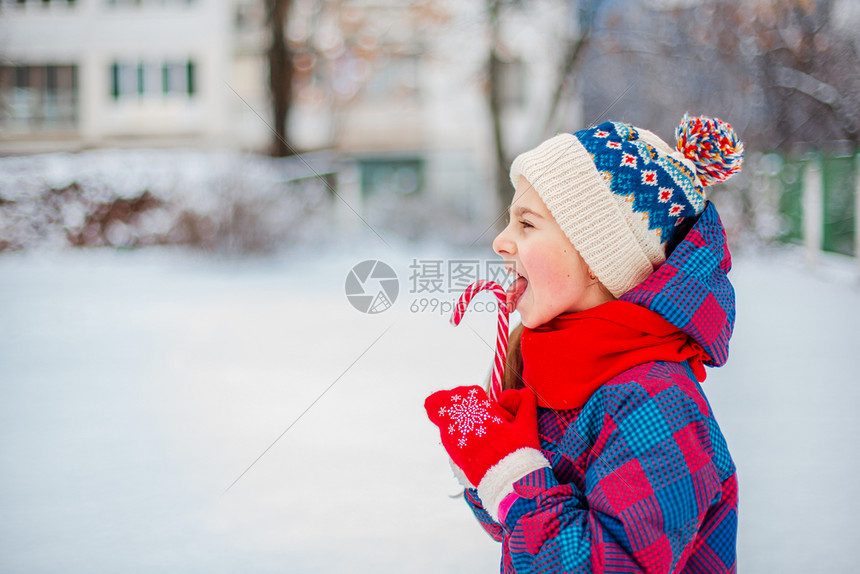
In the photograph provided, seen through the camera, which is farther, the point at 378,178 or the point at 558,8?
the point at 378,178

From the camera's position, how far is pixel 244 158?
26.8 feet

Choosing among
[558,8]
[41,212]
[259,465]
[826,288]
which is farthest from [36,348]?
[558,8]

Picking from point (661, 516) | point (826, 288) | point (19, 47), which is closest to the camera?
point (661, 516)

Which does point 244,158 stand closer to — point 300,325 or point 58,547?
point 300,325

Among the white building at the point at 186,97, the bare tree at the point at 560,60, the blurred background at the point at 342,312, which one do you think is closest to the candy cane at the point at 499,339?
the blurred background at the point at 342,312

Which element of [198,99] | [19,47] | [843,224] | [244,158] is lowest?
[843,224]

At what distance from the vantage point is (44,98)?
869 inches

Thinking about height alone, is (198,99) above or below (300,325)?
above

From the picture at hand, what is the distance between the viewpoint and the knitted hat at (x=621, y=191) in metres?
1.11

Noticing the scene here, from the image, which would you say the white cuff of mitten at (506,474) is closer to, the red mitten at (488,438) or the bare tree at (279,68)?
the red mitten at (488,438)

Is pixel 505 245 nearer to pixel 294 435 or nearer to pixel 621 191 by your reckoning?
pixel 621 191

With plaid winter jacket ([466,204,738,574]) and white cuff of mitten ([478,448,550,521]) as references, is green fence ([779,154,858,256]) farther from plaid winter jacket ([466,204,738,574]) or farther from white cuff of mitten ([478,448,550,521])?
white cuff of mitten ([478,448,550,521])

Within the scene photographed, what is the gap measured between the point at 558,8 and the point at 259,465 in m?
9.23

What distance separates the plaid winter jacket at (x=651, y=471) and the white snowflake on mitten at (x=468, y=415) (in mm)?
108
